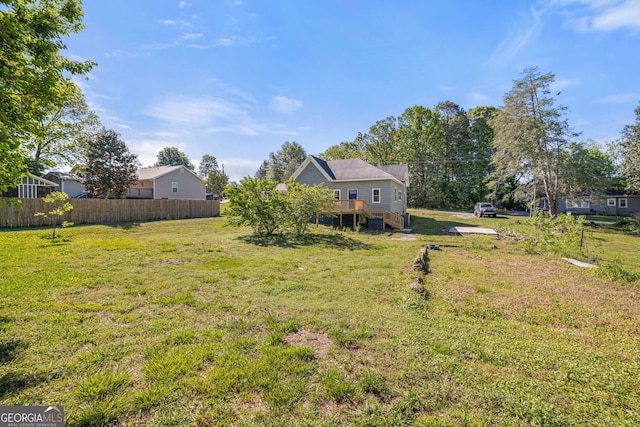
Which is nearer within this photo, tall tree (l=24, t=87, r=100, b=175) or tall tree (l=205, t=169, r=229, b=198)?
tall tree (l=24, t=87, r=100, b=175)

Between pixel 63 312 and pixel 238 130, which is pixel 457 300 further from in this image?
pixel 238 130

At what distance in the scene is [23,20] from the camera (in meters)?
4.37

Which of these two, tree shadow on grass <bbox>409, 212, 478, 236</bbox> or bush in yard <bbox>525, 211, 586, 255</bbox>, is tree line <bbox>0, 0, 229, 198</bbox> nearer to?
bush in yard <bbox>525, 211, 586, 255</bbox>

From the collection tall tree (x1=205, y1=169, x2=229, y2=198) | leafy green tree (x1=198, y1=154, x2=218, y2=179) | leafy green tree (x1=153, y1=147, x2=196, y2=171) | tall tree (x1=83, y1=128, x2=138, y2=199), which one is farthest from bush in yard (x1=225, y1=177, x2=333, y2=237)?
leafy green tree (x1=198, y1=154, x2=218, y2=179)

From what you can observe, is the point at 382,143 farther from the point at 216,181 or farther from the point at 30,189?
the point at 30,189

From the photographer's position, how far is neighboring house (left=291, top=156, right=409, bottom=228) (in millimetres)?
17938

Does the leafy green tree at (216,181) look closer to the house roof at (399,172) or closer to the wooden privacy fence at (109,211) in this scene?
the wooden privacy fence at (109,211)

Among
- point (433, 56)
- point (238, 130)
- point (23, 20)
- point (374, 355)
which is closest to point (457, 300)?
point (374, 355)

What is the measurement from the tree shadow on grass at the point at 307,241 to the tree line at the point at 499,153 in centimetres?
1750

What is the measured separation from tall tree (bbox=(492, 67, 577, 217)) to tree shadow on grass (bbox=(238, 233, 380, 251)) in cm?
1918

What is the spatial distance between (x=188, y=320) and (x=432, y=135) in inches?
1609

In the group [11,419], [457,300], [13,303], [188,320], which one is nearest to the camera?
[11,419]

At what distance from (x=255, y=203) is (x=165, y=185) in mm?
21476

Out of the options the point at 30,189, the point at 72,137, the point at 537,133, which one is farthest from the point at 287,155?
the point at 537,133
